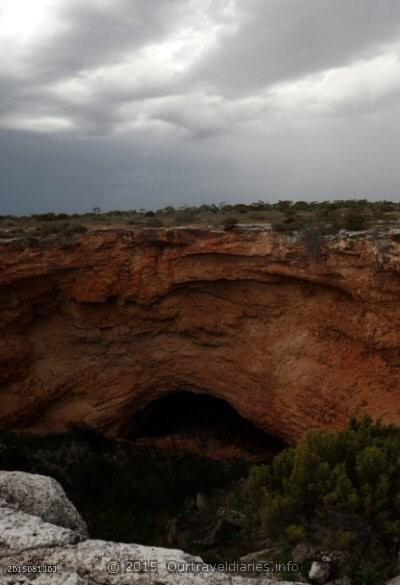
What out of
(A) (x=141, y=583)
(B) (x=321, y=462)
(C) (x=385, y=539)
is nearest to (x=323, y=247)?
(B) (x=321, y=462)

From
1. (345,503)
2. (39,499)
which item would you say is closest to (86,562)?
(39,499)

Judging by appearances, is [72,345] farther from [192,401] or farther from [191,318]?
[192,401]

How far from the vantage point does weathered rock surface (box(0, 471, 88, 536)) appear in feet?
21.1

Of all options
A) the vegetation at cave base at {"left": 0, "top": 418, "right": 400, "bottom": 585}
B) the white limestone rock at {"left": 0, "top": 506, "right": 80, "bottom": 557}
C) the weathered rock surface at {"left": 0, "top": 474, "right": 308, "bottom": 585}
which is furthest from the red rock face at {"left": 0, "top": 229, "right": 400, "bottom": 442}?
the white limestone rock at {"left": 0, "top": 506, "right": 80, "bottom": 557}

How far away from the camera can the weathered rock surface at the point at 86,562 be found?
5012mm

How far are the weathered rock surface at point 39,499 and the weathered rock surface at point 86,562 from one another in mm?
710

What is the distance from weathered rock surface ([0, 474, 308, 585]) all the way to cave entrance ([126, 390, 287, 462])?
425 inches

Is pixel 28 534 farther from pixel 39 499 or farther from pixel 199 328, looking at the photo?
pixel 199 328

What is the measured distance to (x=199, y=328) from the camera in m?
15.2

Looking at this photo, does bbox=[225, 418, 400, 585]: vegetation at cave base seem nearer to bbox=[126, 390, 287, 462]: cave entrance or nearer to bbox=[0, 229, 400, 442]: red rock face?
bbox=[0, 229, 400, 442]: red rock face

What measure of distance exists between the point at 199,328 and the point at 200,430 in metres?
4.30

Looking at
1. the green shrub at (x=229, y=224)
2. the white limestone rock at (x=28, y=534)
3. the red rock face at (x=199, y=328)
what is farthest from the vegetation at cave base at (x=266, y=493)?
the green shrub at (x=229, y=224)

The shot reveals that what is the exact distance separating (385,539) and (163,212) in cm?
1507

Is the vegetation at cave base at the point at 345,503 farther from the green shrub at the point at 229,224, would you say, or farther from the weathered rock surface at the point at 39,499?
the green shrub at the point at 229,224
